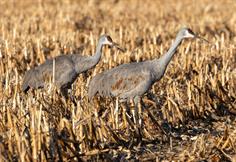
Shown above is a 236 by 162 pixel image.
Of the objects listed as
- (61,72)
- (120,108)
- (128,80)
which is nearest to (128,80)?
(128,80)

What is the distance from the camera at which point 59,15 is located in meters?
15.3

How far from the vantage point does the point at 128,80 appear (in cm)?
700

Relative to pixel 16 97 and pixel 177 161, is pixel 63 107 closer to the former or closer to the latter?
pixel 16 97

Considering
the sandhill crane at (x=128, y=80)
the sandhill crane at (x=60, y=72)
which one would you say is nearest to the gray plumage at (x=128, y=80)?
the sandhill crane at (x=128, y=80)

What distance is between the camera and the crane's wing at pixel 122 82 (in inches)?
273

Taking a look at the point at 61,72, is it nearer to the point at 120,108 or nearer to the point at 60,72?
the point at 60,72

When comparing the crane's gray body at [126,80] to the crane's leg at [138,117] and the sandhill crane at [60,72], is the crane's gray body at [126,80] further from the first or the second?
the sandhill crane at [60,72]

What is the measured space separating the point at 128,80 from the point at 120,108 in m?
0.60

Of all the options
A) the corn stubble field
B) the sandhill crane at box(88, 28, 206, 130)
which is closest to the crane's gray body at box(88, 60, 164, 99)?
the sandhill crane at box(88, 28, 206, 130)

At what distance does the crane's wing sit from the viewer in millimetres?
6938

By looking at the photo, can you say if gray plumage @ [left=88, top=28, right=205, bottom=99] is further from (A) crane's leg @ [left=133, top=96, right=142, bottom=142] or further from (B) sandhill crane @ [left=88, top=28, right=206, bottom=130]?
(A) crane's leg @ [left=133, top=96, right=142, bottom=142]

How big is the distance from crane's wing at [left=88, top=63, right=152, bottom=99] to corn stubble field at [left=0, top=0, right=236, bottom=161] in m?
0.17

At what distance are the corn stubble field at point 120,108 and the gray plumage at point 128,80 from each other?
0.18 meters

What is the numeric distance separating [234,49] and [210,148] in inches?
189
